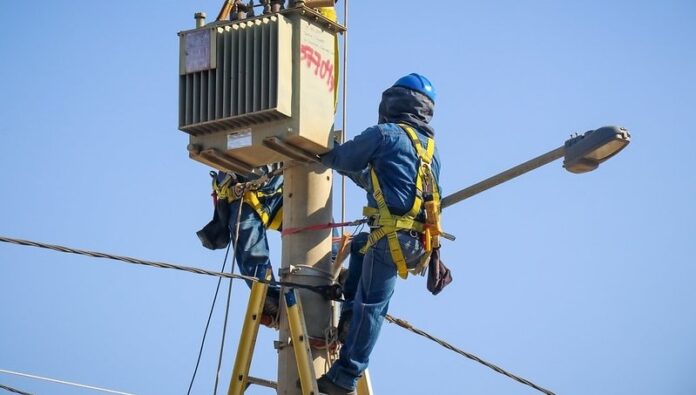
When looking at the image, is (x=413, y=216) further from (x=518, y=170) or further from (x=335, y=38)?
(x=335, y=38)

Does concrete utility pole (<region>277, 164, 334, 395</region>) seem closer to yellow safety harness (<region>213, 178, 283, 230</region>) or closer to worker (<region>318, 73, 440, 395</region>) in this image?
worker (<region>318, 73, 440, 395</region>)

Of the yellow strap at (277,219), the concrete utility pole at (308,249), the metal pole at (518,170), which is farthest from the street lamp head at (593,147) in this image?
the yellow strap at (277,219)

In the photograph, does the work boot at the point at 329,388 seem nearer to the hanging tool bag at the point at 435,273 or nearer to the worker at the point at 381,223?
the worker at the point at 381,223

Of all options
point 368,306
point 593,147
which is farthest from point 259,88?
point 593,147

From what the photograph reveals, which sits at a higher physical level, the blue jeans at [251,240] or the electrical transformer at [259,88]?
the electrical transformer at [259,88]

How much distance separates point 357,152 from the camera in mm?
10422

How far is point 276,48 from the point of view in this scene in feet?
33.5

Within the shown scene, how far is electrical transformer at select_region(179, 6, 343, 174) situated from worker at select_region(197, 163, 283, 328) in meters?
0.86

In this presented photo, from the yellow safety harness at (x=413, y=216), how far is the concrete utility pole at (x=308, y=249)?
1.15ft

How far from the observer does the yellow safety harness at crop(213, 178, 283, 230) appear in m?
11.6

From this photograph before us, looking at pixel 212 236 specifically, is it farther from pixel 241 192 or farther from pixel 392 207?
pixel 392 207

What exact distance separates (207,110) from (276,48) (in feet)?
2.32

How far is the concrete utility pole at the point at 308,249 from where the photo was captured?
10.6m

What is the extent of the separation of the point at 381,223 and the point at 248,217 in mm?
1586
